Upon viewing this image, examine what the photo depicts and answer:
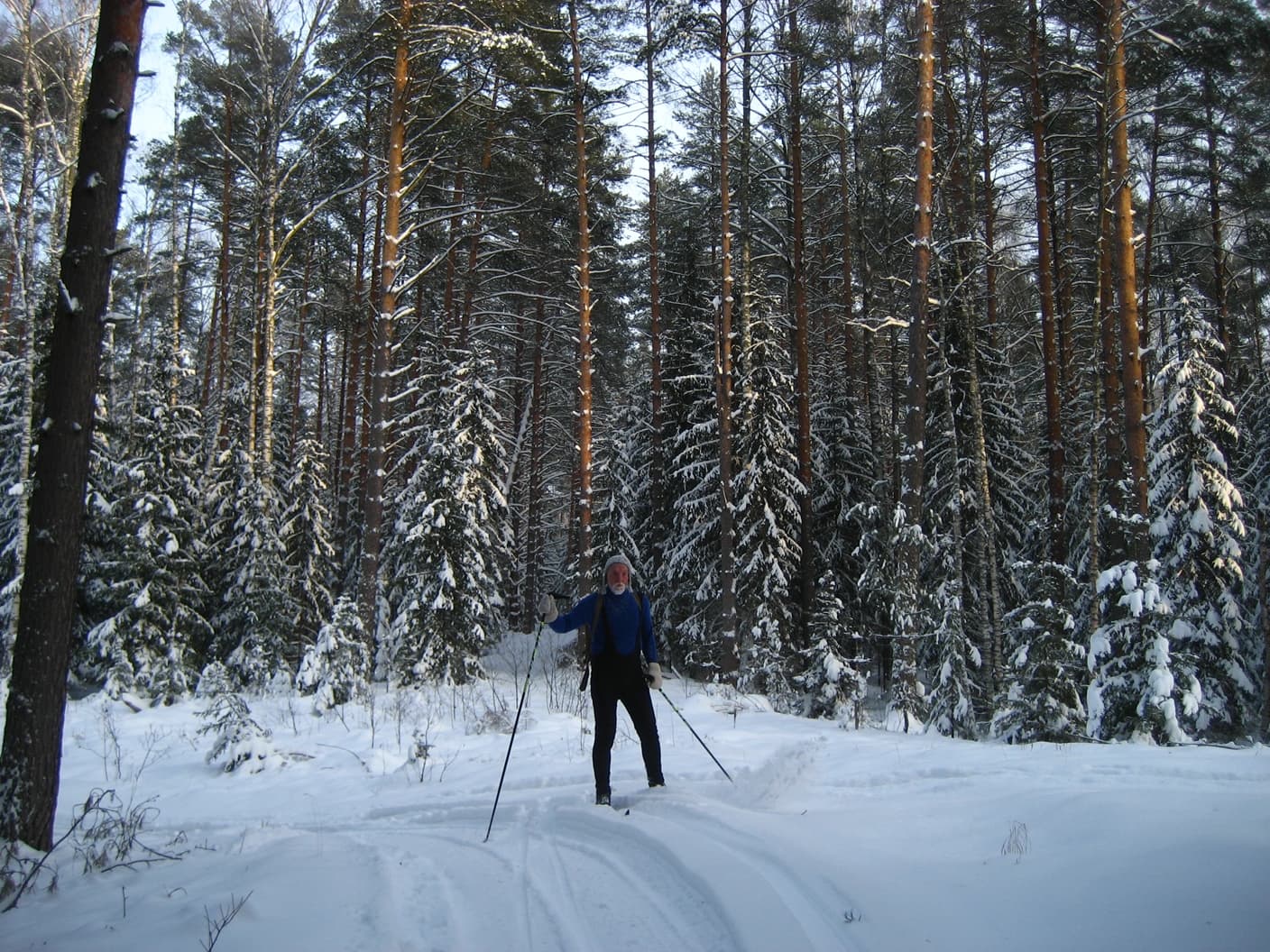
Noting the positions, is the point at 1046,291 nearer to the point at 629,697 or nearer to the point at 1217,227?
the point at 1217,227

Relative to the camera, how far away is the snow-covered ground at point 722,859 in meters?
3.50

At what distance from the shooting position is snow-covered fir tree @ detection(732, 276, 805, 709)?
55.6ft

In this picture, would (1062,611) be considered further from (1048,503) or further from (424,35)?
(424,35)

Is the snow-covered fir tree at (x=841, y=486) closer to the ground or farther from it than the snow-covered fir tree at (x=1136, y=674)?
farther from it

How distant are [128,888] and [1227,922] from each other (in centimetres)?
573

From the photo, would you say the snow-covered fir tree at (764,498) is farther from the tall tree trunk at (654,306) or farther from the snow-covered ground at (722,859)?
the snow-covered ground at (722,859)

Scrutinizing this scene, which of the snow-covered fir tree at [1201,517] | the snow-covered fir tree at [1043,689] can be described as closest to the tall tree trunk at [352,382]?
the snow-covered fir tree at [1043,689]

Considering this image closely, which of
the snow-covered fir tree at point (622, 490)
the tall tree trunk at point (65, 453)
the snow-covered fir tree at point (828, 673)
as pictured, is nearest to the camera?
the tall tree trunk at point (65, 453)

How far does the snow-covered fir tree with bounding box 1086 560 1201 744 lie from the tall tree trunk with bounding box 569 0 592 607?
31.7ft

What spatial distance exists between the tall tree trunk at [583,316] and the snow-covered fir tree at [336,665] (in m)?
4.93

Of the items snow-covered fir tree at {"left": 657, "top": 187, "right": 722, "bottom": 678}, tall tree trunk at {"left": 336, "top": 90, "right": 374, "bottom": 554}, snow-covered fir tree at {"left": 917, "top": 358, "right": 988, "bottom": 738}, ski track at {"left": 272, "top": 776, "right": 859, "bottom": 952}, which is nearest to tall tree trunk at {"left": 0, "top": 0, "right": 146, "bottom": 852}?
ski track at {"left": 272, "top": 776, "right": 859, "bottom": 952}

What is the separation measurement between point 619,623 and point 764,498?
11563 mm

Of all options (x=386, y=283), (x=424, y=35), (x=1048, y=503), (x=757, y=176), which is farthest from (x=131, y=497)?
(x=1048, y=503)

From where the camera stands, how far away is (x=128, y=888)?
458cm
